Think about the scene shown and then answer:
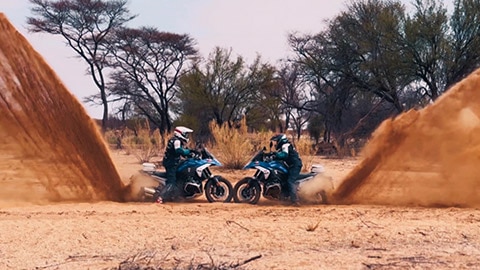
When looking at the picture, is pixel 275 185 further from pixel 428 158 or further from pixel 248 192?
pixel 428 158

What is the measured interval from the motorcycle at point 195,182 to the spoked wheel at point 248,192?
132 millimetres

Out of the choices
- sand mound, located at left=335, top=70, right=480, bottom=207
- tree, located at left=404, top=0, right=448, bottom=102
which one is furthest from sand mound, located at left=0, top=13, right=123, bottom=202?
tree, located at left=404, top=0, right=448, bottom=102

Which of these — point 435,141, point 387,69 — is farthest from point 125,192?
point 387,69

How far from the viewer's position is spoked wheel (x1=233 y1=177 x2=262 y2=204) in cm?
1184

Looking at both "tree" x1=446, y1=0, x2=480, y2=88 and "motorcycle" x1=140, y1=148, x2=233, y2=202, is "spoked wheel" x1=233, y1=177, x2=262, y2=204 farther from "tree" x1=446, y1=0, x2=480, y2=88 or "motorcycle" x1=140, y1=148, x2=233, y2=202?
"tree" x1=446, y1=0, x2=480, y2=88

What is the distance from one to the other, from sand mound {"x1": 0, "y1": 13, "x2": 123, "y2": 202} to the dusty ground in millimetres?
1044

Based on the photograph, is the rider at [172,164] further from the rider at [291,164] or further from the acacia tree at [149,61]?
the acacia tree at [149,61]

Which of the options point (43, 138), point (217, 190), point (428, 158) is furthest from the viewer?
point (217, 190)

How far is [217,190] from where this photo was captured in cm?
1205

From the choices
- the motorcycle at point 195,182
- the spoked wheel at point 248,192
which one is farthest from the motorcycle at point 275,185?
the motorcycle at point 195,182

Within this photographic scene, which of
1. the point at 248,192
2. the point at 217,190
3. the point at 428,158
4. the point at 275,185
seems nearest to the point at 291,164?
the point at 275,185

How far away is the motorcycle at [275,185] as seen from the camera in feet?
38.6

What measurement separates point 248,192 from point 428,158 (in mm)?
3348

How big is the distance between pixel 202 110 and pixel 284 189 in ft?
93.2
